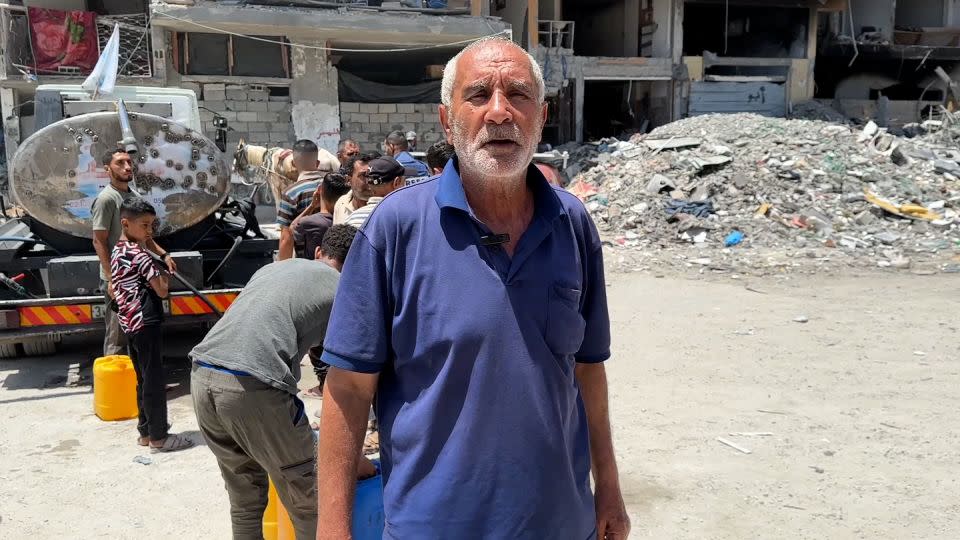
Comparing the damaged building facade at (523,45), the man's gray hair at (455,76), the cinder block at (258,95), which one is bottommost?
the man's gray hair at (455,76)

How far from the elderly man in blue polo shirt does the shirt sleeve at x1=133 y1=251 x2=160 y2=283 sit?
3.29 meters

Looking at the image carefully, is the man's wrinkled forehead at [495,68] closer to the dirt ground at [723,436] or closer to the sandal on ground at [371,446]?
the sandal on ground at [371,446]

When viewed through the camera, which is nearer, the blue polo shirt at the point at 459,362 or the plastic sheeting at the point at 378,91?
the blue polo shirt at the point at 459,362

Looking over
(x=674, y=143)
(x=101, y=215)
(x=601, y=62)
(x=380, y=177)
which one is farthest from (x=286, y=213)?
(x=601, y=62)

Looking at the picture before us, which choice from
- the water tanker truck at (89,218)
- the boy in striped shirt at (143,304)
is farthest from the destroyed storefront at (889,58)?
the boy in striped shirt at (143,304)

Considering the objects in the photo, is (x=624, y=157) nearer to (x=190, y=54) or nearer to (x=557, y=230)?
(x=190, y=54)

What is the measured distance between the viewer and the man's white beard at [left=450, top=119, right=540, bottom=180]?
65.9 inches

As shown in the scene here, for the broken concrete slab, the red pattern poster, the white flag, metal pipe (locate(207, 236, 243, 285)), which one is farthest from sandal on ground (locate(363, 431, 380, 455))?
the red pattern poster

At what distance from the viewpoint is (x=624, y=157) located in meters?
17.0

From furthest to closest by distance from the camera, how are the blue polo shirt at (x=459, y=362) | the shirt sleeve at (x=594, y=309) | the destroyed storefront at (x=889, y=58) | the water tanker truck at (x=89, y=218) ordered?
the destroyed storefront at (x=889, y=58) → the water tanker truck at (x=89, y=218) → the shirt sleeve at (x=594, y=309) → the blue polo shirt at (x=459, y=362)

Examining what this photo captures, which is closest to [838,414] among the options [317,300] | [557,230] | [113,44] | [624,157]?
[317,300]

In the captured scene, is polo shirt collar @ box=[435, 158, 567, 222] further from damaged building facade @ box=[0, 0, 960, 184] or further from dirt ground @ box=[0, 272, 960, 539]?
damaged building facade @ box=[0, 0, 960, 184]

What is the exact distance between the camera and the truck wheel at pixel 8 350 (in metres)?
6.68

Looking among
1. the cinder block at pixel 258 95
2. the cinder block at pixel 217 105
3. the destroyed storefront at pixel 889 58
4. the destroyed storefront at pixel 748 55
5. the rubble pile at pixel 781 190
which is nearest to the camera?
the rubble pile at pixel 781 190
